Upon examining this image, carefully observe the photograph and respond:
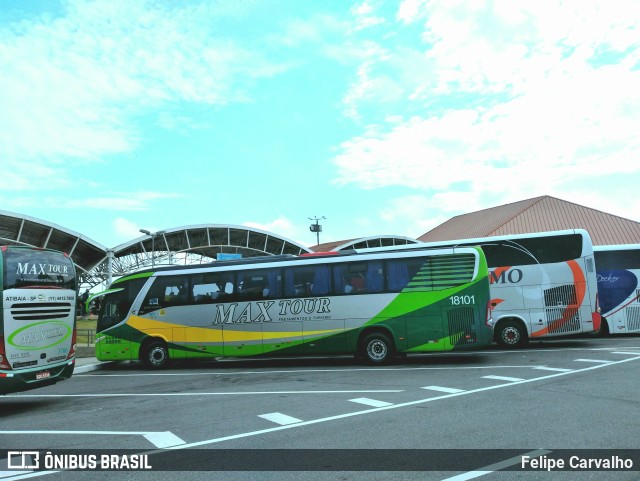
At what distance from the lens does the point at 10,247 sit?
9.23 metres

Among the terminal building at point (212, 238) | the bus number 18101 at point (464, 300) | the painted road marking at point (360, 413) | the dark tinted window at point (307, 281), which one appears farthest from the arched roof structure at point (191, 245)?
the painted road marking at point (360, 413)

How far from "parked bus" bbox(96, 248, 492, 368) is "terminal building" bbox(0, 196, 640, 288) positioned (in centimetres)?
1076

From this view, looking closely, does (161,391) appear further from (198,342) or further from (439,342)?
(439,342)

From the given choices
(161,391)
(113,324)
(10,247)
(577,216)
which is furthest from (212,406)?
(577,216)

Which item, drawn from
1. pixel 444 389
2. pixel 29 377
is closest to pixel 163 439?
pixel 29 377

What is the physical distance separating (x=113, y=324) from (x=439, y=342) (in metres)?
9.80

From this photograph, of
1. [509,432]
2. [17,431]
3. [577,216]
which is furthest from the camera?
[577,216]

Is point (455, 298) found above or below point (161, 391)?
above

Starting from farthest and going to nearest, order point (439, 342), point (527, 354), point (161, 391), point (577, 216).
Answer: point (577, 216)
point (527, 354)
point (439, 342)
point (161, 391)

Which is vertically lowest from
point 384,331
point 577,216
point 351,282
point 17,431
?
point 17,431

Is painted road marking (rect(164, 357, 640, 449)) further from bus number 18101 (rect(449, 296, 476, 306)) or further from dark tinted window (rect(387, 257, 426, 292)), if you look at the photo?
dark tinted window (rect(387, 257, 426, 292))

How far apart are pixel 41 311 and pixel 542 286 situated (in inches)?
570

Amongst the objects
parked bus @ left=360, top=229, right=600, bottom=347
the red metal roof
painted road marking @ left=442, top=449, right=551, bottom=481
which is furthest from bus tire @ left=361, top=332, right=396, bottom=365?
the red metal roof

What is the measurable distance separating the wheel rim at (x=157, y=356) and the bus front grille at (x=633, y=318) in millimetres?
16744
